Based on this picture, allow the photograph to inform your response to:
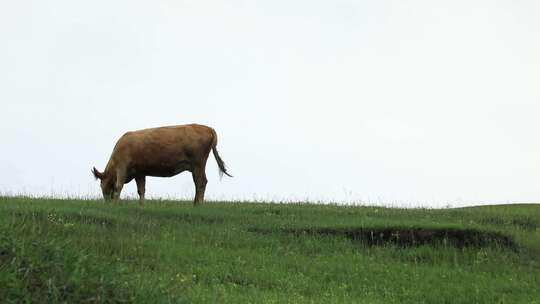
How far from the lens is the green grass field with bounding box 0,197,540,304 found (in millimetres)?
9680

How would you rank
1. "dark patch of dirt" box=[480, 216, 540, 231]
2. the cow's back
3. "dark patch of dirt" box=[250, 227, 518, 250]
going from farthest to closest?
1. the cow's back
2. "dark patch of dirt" box=[480, 216, 540, 231]
3. "dark patch of dirt" box=[250, 227, 518, 250]

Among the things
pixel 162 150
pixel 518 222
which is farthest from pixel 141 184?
pixel 518 222

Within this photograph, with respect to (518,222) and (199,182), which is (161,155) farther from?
(518,222)

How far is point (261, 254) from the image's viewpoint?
54.7 ft

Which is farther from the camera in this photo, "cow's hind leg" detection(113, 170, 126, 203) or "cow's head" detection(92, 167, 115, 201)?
"cow's head" detection(92, 167, 115, 201)

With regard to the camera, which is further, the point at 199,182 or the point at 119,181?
the point at 119,181

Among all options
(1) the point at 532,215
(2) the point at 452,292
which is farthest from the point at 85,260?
(1) the point at 532,215

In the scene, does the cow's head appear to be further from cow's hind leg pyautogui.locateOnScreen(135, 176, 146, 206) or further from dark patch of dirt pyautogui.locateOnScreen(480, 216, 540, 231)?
dark patch of dirt pyautogui.locateOnScreen(480, 216, 540, 231)

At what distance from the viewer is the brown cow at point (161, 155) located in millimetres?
23766

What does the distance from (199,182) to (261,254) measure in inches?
295

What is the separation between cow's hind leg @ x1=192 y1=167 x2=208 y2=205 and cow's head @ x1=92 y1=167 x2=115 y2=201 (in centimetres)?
272

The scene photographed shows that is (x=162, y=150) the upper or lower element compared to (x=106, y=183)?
upper

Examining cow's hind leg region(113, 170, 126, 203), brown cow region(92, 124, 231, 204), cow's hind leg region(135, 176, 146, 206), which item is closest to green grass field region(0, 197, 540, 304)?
brown cow region(92, 124, 231, 204)

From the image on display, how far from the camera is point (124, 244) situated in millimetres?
16094
